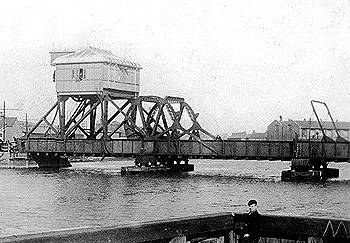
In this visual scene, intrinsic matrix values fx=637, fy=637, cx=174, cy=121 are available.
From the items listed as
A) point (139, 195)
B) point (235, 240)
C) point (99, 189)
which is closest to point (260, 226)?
point (235, 240)

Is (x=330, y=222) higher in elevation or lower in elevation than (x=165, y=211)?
higher

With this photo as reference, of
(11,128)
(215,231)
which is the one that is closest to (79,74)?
(215,231)

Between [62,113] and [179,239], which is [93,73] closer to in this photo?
[62,113]

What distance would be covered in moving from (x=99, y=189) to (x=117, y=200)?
323 inches

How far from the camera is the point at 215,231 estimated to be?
26.6 feet

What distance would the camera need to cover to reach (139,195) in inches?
1437

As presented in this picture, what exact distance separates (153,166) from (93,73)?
1049cm

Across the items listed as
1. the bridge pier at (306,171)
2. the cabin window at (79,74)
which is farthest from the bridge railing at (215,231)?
the cabin window at (79,74)

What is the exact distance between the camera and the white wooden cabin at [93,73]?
60.3m

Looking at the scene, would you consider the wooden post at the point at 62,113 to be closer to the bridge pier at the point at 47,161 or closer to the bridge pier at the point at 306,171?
the bridge pier at the point at 47,161

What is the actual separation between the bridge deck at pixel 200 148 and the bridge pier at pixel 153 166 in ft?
3.36

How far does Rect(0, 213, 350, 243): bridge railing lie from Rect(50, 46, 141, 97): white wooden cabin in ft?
172

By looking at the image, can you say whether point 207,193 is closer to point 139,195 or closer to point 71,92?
point 139,195

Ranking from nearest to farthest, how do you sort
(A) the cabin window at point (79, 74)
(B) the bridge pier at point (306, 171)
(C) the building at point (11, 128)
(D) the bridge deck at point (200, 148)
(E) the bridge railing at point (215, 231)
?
1. (E) the bridge railing at point (215, 231)
2. (D) the bridge deck at point (200, 148)
3. (B) the bridge pier at point (306, 171)
4. (A) the cabin window at point (79, 74)
5. (C) the building at point (11, 128)
